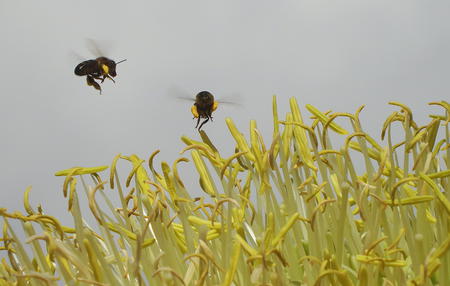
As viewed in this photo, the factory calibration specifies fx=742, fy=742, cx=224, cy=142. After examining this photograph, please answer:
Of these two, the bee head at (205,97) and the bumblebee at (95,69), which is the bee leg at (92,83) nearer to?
the bumblebee at (95,69)

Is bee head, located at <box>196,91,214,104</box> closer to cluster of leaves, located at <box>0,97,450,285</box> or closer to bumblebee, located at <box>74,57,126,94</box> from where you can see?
bumblebee, located at <box>74,57,126,94</box>

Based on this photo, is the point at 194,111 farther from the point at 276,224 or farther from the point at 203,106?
the point at 276,224

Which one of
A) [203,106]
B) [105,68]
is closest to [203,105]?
[203,106]

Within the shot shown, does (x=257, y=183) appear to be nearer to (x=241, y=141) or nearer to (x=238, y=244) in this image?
(x=241, y=141)

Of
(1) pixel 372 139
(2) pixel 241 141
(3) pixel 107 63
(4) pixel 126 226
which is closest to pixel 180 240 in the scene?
(4) pixel 126 226

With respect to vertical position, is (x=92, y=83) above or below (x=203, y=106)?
above

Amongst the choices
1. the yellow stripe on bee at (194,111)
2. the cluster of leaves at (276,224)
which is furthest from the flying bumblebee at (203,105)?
the cluster of leaves at (276,224)
